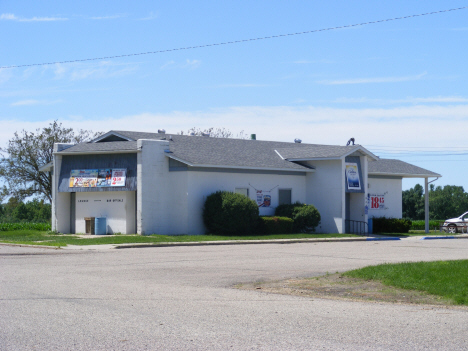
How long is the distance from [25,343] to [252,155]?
28647mm

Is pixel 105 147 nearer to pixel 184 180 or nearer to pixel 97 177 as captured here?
pixel 97 177

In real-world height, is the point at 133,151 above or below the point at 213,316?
above

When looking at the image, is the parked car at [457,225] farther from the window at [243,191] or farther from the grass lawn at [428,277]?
the grass lawn at [428,277]

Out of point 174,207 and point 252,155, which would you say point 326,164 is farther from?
point 174,207

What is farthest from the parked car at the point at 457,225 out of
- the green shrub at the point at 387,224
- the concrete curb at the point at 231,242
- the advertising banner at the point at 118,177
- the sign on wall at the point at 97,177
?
the sign on wall at the point at 97,177

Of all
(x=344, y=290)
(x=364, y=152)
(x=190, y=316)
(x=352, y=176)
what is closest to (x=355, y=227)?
(x=352, y=176)

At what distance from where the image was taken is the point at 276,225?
31969 mm

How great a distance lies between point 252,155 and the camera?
35.2 meters

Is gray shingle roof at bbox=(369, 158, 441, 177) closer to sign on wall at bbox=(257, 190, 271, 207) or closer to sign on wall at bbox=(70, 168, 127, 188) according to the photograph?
sign on wall at bbox=(257, 190, 271, 207)

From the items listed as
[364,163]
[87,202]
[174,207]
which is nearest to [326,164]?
[364,163]

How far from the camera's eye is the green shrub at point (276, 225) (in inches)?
1248

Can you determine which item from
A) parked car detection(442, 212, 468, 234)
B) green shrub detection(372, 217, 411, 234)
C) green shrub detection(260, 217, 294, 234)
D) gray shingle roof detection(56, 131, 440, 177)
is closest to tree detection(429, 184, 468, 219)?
parked car detection(442, 212, 468, 234)

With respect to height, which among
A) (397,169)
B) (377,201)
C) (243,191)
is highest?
(397,169)

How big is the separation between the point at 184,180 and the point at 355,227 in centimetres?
1196
